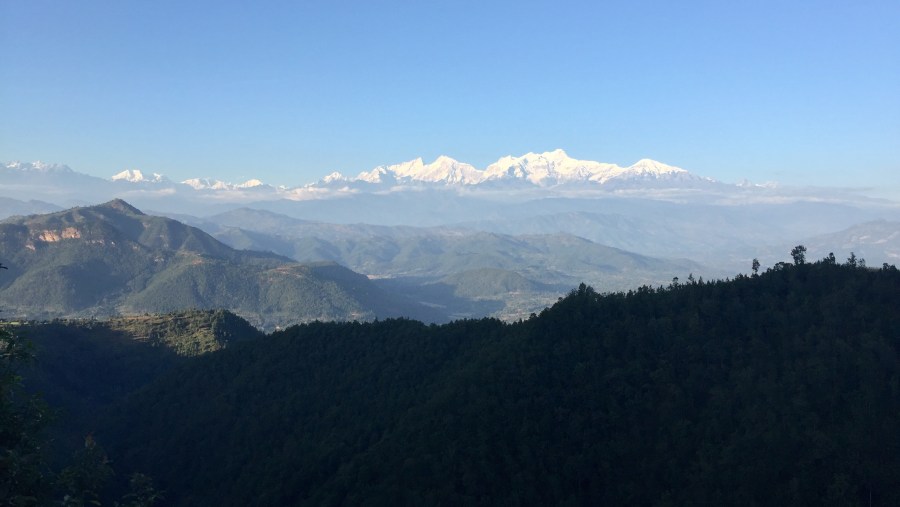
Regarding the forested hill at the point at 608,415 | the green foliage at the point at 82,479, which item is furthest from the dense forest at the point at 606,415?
the green foliage at the point at 82,479

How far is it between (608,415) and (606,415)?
0.29 meters

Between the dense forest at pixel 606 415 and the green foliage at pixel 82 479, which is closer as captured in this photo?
the green foliage at pixel 82 479

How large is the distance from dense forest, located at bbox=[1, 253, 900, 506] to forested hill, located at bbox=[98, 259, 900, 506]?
0.26m

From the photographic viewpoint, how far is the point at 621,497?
78.5 metres

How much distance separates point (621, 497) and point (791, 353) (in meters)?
33.6

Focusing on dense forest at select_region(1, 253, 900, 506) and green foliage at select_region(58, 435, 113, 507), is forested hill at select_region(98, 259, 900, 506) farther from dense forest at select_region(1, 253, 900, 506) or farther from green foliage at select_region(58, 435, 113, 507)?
green foliage at select_region(58, 435, 113, 507)

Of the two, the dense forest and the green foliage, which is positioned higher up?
the green foliage

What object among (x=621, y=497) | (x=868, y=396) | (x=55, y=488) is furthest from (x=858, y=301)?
(x=55, y=488)

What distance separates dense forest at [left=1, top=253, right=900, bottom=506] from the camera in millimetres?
74875

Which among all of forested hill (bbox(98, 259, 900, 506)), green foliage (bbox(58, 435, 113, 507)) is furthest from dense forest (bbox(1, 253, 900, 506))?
green foliage (bbox(58, 435, 113, 507))

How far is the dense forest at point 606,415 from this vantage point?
74.9 m

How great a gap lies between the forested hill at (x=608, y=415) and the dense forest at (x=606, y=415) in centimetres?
26

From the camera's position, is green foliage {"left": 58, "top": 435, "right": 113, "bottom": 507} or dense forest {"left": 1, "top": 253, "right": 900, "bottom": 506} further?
dense forest {"left": 1, "top": 253, "right": 900, "bottom": 506}

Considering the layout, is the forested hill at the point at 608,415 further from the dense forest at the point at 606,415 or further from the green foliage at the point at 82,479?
the green foliage at the point at 82,479
